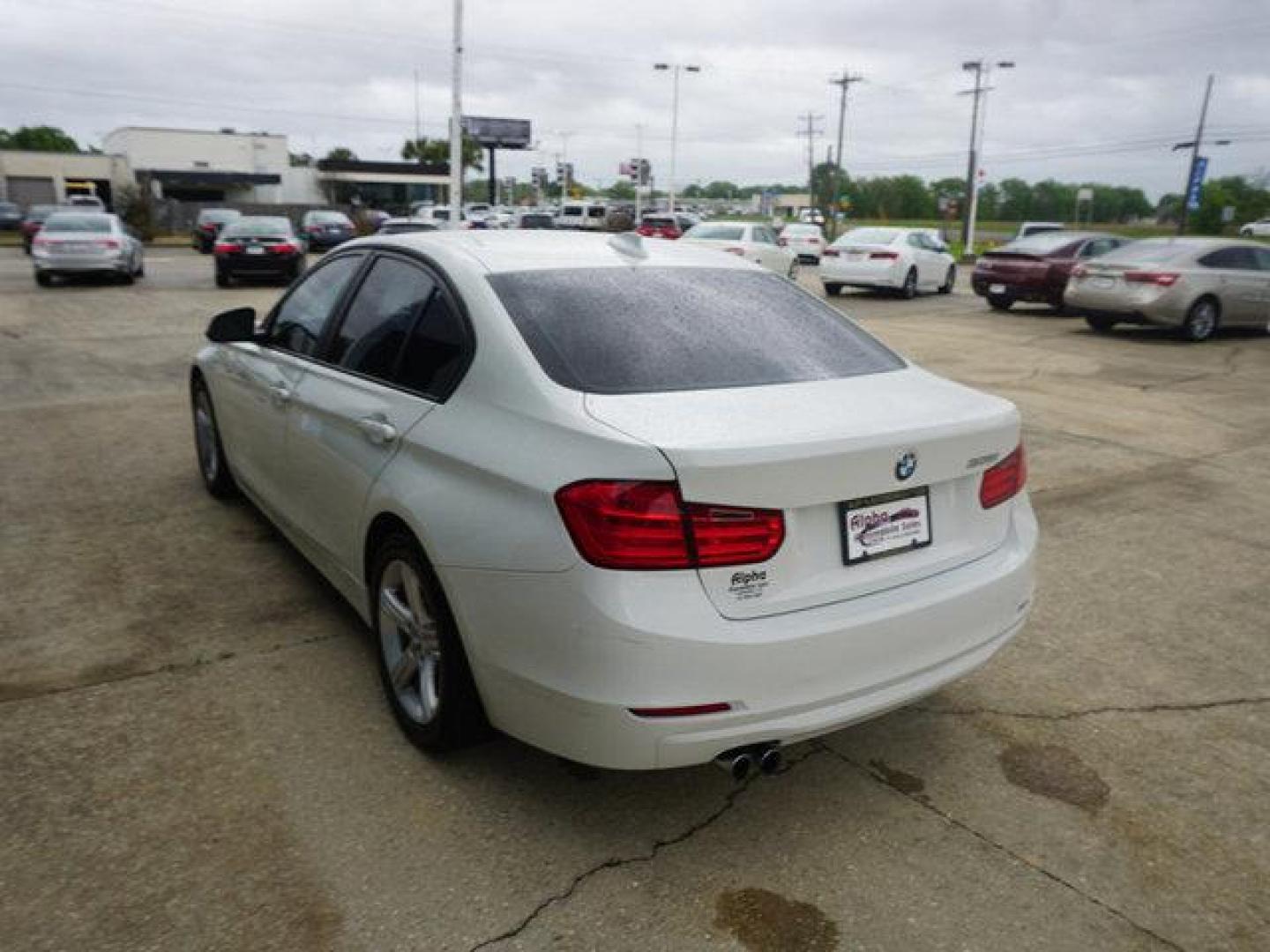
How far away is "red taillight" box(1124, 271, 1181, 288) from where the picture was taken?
1416cm

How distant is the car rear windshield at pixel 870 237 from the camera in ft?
68.4

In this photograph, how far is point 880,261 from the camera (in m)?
20.5

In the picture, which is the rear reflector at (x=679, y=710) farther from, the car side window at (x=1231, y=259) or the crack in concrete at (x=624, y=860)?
the car side window at (x=1231, y=259)

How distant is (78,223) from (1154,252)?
1949 cm

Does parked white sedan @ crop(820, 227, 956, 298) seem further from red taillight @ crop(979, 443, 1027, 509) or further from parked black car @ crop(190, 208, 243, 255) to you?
parked black car @ crop(190, 208, 243, 255)

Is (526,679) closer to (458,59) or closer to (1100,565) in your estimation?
(1100,565)

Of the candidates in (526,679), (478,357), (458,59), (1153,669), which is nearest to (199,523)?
(478,357)

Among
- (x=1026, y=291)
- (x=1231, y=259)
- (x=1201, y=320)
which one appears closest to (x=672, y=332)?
(x=1201, y=320)

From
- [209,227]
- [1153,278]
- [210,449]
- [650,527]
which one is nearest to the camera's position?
[650,527]

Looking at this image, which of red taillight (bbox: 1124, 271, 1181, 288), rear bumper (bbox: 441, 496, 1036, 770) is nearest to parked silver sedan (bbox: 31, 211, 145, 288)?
red taillight (bbox: 1124, 271, 1181, 288)

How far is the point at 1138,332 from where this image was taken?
52.0 ft

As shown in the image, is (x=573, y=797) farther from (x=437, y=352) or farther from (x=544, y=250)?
(x=544, y=250)

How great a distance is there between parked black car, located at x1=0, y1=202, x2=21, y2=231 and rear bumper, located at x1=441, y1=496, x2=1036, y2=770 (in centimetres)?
5430

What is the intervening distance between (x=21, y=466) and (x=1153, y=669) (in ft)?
21.6
